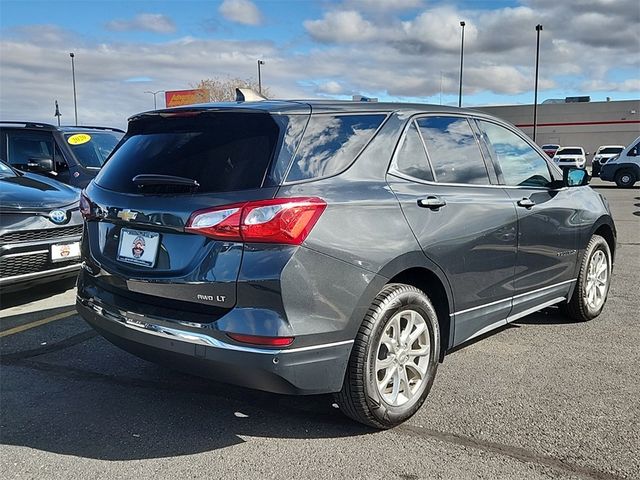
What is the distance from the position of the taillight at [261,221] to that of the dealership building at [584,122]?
56.4 metres

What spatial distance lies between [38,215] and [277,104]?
10.9ft

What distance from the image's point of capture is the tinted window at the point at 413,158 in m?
3.39

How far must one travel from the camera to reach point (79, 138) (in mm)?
8852

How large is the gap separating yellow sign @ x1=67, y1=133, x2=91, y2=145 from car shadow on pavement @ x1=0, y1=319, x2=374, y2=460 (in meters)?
5.16

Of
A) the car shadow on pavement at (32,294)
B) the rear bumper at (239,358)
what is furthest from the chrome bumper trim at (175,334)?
the car shadow on pavement at (32,294)

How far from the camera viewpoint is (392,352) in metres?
3.26

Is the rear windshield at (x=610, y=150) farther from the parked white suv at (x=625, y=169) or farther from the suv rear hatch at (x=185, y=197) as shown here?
the suv rear hatch at (x=185, y=197)

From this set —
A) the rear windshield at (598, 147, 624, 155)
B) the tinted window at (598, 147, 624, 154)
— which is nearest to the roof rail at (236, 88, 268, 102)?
the rear windshield at (598, 147, 624, 155)

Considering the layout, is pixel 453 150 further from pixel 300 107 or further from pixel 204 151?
pixel 204 151

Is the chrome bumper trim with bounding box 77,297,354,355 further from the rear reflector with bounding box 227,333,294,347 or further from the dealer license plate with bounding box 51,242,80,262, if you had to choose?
the dealer license plate with bounding box 51,242,80,262

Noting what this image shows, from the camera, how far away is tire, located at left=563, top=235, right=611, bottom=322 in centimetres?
501

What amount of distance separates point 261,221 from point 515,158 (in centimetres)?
247

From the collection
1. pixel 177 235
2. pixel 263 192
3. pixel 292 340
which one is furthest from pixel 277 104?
pixel 292 340

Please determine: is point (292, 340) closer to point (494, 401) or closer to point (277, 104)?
point (277, 104)
